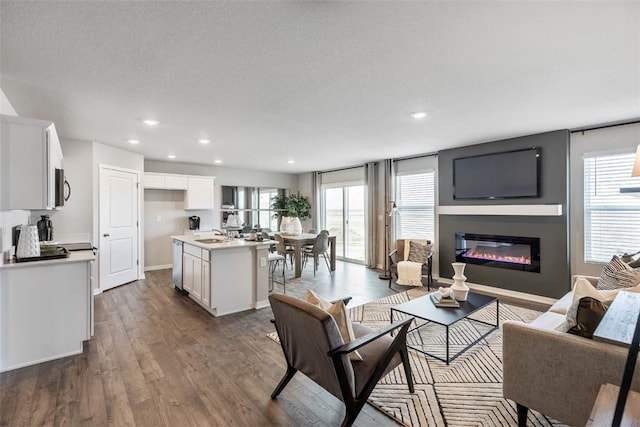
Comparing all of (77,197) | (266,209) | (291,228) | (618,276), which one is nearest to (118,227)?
(77,197)


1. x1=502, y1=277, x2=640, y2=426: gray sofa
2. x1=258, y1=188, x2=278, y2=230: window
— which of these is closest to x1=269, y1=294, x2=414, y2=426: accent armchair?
x1=502, y1=277, x2=640, y2=426: gray sofa

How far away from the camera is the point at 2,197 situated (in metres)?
2.43

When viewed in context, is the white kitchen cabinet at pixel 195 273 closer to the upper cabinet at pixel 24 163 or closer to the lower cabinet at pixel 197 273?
the lower cabinet at pixel 197 273

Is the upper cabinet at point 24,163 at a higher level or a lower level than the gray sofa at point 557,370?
higher

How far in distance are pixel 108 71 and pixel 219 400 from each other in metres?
2.56

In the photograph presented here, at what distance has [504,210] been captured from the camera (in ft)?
15.0

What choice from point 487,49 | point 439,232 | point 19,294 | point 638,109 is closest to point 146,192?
point 19,294

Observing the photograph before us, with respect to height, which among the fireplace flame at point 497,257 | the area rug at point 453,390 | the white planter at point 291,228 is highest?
the white planter at point 291,228

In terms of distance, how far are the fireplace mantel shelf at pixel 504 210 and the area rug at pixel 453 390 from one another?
1967 millimetres

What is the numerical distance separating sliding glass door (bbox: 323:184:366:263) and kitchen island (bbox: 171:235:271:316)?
3673 millimetres

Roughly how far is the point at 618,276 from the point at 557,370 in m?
1.67

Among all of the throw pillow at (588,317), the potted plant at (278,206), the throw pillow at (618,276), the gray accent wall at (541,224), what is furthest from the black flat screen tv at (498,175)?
the potted plant at (278,206)

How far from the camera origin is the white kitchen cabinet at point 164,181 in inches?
243

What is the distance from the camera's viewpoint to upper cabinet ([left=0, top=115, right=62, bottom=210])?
2.43 meters
